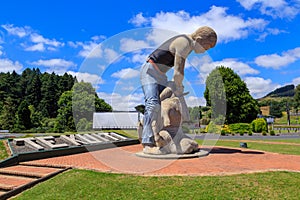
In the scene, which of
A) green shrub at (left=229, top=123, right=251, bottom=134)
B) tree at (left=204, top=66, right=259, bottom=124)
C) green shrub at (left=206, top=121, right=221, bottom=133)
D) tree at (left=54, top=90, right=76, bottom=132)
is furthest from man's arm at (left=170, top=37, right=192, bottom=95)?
tree at (left=204, top=66, right=259, bottom=124)

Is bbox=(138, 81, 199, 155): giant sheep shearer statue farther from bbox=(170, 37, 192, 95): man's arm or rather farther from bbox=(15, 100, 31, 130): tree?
bbox=(15, 100, 31, 130): tree

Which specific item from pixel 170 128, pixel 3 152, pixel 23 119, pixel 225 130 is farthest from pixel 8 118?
pixel 170 128

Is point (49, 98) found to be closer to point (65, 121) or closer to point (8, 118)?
point (8, 118)

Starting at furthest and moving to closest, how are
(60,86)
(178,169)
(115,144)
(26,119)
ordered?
(60,86) < (26,119) < (115,144) < (178,169)

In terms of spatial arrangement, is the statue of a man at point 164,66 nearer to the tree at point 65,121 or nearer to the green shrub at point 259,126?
the green shrub at point 259,126

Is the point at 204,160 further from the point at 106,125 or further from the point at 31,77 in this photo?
the point at 31,77

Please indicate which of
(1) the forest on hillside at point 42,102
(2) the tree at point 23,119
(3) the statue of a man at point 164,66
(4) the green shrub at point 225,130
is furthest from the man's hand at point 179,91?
(2) the tree at point 23,119

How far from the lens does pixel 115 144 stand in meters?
15.6

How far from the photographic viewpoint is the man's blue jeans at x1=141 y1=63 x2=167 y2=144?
1059 cm

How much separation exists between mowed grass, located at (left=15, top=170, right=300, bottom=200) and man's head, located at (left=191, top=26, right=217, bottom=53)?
621cm

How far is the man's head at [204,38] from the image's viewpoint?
443 inches

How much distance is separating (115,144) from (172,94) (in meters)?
6.19

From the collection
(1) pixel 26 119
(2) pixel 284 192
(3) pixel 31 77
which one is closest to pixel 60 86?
(3) pixel 31 77

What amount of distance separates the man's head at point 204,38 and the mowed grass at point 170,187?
20.4ft
